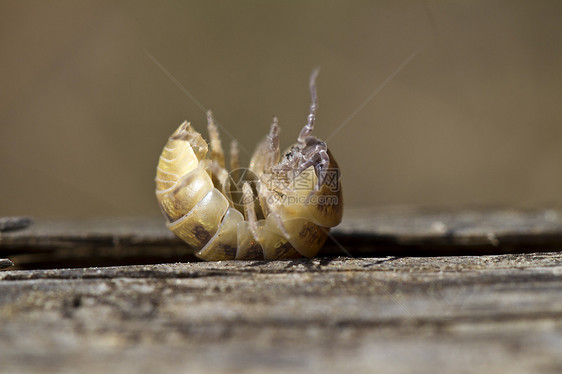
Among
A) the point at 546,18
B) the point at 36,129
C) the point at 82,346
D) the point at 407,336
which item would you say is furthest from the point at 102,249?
the point at 546,18

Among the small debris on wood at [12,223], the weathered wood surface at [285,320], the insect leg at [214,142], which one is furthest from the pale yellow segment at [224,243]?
the small debris on wood at [12,223]

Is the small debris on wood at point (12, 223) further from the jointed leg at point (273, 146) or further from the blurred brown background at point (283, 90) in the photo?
the blurred brown background at point (283, 90)

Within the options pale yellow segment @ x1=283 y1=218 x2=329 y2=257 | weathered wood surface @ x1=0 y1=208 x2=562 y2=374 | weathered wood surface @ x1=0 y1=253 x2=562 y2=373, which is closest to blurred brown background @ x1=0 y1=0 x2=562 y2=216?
pale yellow segment @ x1=283 y1=218 x2=329 y2=257

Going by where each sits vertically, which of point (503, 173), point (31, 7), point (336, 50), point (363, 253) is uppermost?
point (31, 7)

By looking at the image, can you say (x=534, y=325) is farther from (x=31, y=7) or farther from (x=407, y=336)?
(x=31, y=7)

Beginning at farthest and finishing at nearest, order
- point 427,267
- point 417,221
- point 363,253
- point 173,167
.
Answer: point 417,221, point 363,253, point 173,167, point 427,267

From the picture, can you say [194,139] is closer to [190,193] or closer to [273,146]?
[190,193]

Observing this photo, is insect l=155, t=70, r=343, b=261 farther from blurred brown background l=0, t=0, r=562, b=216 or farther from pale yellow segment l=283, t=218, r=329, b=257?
blurred brown background l=0, t=0, r=562, b=216

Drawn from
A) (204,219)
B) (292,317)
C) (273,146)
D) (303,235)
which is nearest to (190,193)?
(204,219)
